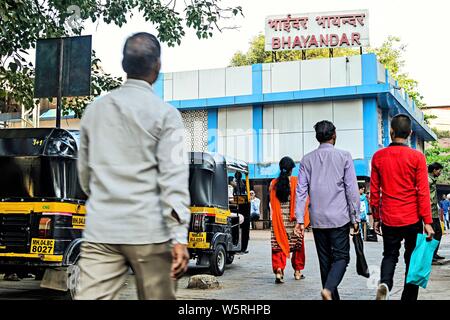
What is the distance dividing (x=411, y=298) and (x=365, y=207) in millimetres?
12534

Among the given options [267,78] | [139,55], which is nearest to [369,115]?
[267,78]

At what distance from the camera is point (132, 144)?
2885 mm

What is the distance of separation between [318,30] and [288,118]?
17.5 ft

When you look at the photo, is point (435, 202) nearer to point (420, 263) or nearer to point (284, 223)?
point (284, 223)

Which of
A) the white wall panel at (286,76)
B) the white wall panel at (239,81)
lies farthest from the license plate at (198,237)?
the white wall panel at (239,81)

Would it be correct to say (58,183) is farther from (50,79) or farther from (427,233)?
(427,233)

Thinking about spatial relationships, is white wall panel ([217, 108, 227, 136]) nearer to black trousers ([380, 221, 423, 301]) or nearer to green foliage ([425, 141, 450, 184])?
green foliage ([425, 141, 450, 184])

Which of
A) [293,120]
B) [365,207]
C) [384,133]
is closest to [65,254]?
[365,207]

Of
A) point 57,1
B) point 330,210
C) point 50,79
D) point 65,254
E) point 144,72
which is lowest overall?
point 65,254

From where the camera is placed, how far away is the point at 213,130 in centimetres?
3016

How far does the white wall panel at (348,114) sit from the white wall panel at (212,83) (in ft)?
19.4

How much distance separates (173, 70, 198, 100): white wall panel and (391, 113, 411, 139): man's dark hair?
2501 cm

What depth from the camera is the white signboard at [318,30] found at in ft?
98.2

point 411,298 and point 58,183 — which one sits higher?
point 58,183
